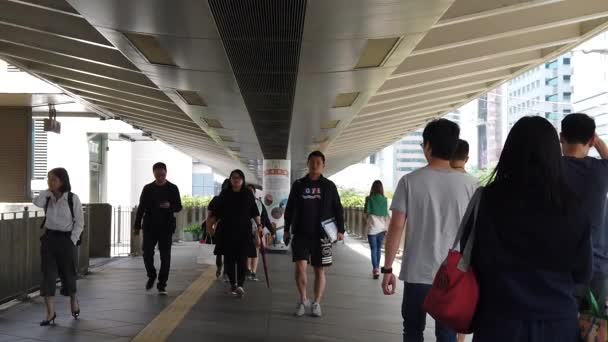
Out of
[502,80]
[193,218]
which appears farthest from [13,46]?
[193,218]

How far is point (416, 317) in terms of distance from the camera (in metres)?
4.76

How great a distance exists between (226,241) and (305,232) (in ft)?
6.11

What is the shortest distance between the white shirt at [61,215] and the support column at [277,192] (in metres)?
12.4

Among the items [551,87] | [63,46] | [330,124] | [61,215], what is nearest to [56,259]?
[61,215]

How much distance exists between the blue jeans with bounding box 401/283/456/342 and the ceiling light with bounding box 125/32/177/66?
185 inches

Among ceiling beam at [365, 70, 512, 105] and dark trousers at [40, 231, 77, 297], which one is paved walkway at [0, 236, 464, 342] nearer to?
dark trousers at [40, 231, 77, 297]

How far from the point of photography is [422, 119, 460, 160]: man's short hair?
483cm

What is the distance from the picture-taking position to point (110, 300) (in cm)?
1001

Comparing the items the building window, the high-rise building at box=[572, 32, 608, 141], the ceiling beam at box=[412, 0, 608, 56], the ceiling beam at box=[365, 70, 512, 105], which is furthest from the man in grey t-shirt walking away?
the building window

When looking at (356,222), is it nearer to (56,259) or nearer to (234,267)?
(234,267)

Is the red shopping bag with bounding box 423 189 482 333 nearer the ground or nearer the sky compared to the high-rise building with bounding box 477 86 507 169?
nearer the ground

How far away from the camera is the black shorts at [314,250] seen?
8453 mm

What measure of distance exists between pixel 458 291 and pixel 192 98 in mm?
10865

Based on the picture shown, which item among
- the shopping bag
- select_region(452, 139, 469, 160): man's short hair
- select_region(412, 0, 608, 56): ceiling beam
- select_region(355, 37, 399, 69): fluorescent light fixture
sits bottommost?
the shopping bag
